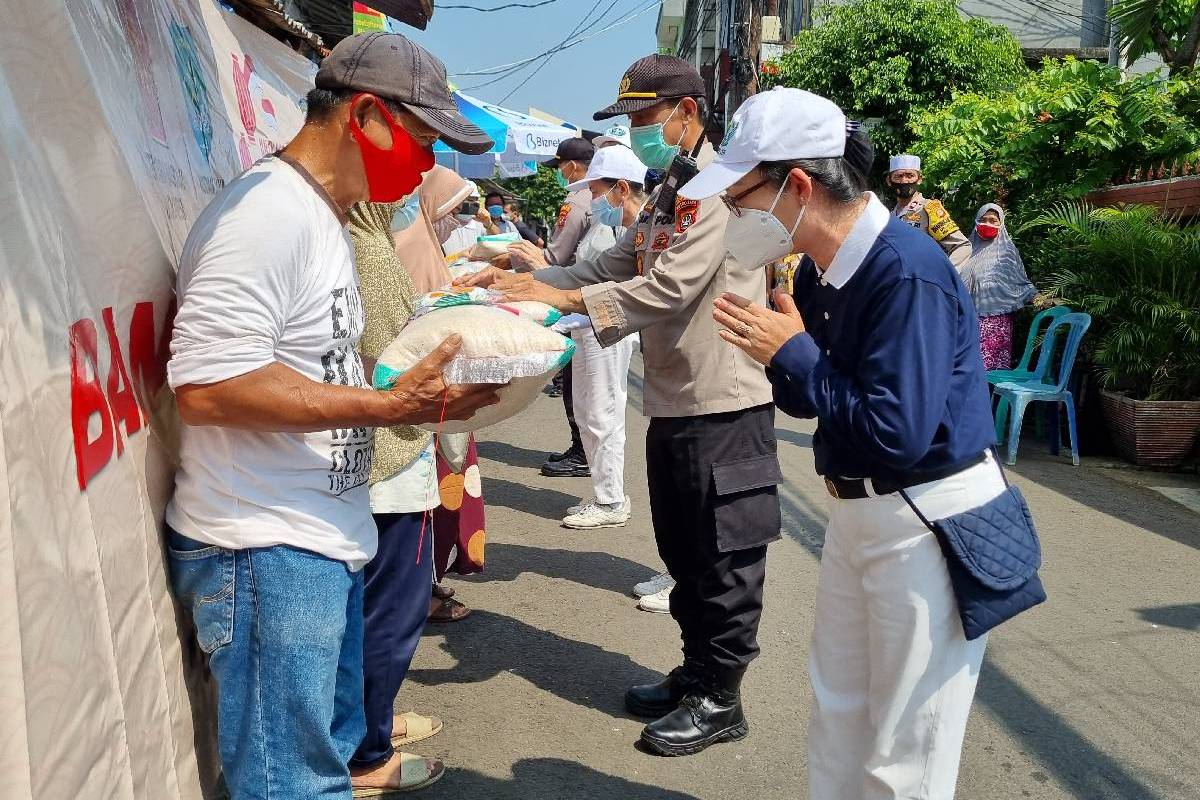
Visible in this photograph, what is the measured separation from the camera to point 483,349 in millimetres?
2139

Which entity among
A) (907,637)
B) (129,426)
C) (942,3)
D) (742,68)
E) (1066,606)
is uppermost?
(942,3)

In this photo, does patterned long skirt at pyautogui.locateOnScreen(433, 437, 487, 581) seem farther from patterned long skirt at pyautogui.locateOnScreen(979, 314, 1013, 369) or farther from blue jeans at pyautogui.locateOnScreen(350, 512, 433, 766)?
patterned long skirt at pyautogui.locateOnScreen(979, 314, 1013, 369)

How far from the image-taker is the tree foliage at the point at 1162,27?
9.79 metres

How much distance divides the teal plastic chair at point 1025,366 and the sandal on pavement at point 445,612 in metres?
5.13

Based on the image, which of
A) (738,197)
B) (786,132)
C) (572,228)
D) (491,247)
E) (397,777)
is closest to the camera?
(786,132)

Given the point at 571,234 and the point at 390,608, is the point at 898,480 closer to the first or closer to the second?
the point at 390,608

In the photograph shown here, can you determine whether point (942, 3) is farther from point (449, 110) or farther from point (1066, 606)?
point (449, 110)

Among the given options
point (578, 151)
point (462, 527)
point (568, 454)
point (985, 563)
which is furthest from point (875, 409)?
point (578, 151)

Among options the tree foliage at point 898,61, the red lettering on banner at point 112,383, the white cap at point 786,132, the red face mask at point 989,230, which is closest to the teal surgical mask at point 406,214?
the red lettering on banner at point 112,383

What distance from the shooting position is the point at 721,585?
3.40 metres

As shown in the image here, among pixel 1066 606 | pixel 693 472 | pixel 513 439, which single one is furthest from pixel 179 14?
pixel 513 439

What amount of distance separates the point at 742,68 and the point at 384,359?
369 inches

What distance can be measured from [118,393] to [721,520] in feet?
6.71

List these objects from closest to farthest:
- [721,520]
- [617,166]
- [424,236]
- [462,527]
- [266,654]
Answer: [266,654], [721,520], [424,236], [462,527], [617,166]
